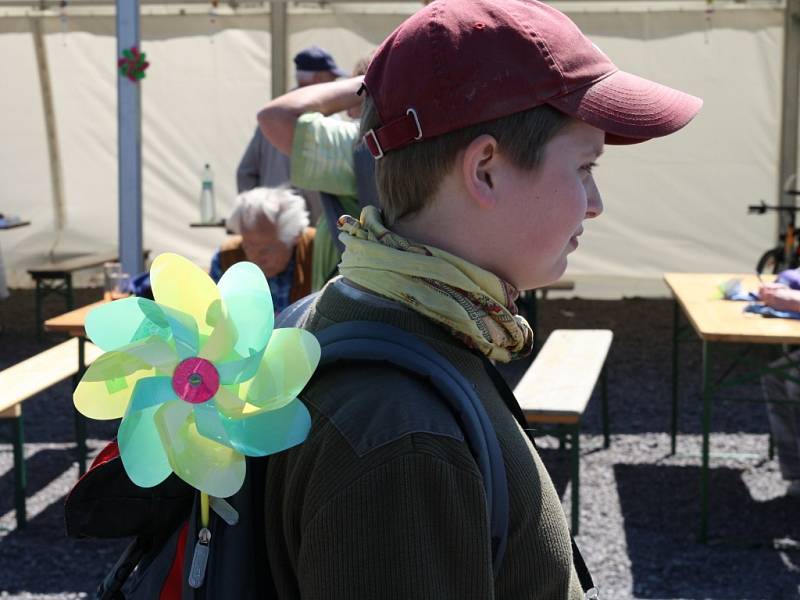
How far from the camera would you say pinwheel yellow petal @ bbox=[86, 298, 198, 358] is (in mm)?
1021

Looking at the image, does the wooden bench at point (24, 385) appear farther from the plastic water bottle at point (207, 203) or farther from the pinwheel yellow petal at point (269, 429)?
the pinwheel yellow petal at point (269, 429)

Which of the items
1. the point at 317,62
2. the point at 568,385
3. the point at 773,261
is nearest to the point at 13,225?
the point at 317,62

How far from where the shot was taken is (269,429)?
3.26ft

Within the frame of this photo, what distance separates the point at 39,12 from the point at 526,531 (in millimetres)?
8666

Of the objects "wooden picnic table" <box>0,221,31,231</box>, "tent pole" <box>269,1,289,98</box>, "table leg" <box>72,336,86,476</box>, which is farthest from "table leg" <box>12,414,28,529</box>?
"tent pole" <box>269,1,289,98</box>

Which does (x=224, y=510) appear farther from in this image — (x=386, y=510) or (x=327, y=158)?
(x=327, y=158)

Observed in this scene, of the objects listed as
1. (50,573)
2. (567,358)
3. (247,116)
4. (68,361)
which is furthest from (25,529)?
(247,116)

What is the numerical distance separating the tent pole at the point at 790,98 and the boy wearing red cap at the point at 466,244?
7598mm

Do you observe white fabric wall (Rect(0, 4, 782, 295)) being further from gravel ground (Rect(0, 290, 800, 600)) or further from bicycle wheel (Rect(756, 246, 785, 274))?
gravel ground (Rect(0, 290, 800, 600))

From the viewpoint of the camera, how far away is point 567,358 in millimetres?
4898

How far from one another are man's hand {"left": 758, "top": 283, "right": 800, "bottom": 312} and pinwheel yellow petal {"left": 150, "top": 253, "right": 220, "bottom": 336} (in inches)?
137

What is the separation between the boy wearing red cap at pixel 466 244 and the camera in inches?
37.8

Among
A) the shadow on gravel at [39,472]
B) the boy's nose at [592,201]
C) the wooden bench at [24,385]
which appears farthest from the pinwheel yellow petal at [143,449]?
the shadow on gravel at [39,472]

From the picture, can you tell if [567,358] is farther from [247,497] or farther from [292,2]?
[292,2]
